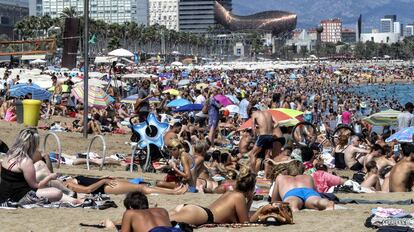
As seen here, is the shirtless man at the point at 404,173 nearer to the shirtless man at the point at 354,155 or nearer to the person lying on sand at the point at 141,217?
the shirtless man at the point at 354,155

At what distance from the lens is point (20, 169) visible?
9.12m

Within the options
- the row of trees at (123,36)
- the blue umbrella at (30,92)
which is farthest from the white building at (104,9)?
the blue umbrella at (30,92)

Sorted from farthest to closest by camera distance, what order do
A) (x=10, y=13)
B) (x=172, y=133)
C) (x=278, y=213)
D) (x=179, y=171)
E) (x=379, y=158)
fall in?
(x=10, y=13) → (x=172, y=133) → (x=379, y=158) → (x=179, y=171) → (x=278, y=213)

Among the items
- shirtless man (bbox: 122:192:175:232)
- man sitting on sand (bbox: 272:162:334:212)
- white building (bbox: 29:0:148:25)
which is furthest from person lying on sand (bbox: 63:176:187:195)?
white building (bbox: 29:0:148:25)

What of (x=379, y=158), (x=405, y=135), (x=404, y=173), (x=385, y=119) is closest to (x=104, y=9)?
(x=385, y=119)

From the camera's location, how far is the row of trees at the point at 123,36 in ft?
329

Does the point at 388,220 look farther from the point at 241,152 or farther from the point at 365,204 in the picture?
the point at 241,152

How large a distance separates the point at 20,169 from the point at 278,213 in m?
2.71

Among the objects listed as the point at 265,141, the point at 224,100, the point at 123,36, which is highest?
the point at 123,36

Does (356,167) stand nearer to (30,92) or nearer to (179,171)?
(179,171)

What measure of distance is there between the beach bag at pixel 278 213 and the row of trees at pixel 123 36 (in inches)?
2537

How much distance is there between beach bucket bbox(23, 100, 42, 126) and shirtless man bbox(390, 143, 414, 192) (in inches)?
351

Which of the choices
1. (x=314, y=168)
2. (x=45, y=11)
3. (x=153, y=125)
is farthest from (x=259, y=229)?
(x=45, y=11)

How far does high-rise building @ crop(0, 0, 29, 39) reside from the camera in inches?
5335
